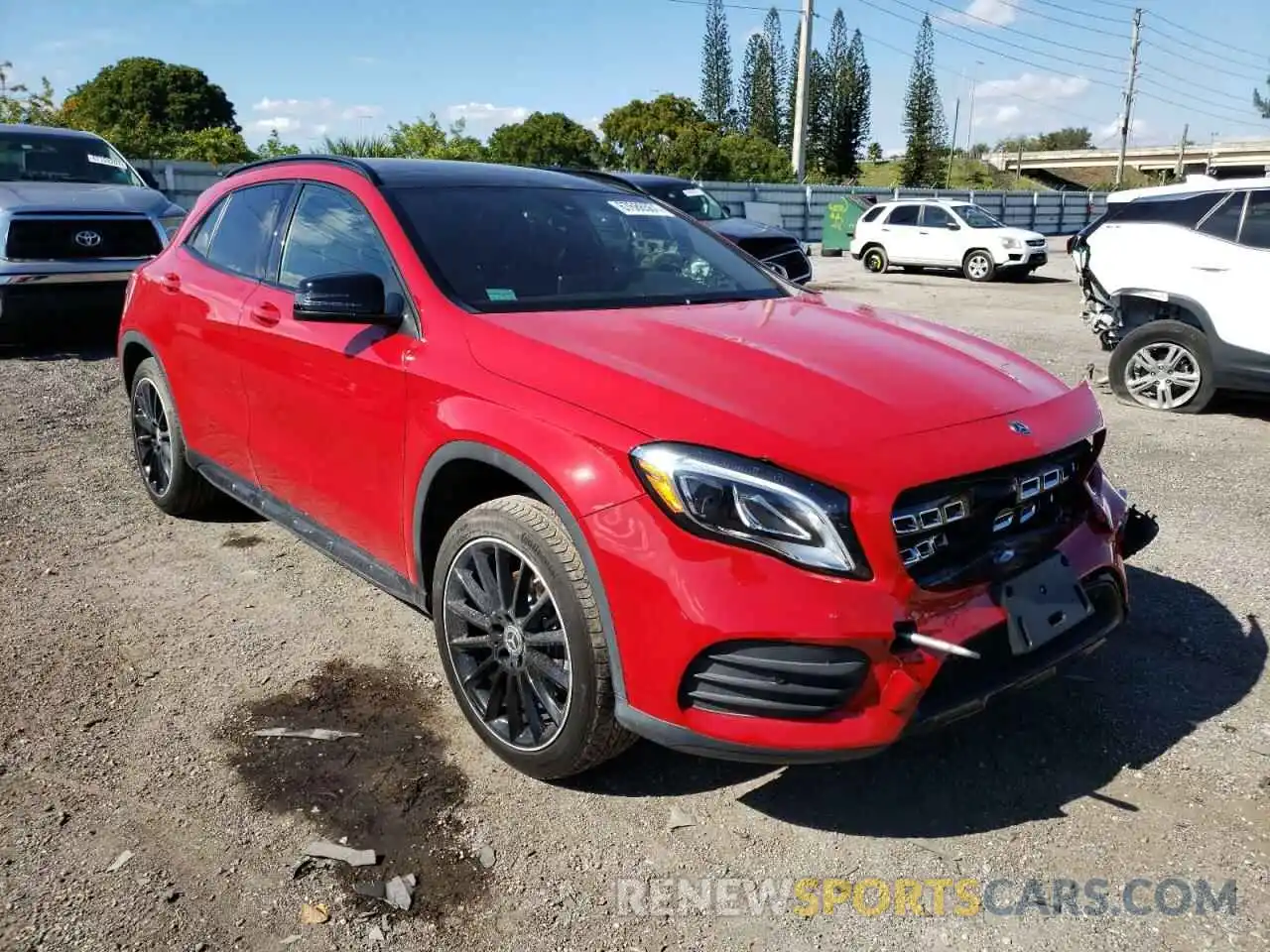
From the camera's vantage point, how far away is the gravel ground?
233 cm

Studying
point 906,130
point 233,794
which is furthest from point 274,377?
point 906,130

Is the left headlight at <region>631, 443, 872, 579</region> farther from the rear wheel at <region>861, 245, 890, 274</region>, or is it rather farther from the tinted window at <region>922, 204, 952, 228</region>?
the rear wheel at <region>861, 245, 890, 274</region>

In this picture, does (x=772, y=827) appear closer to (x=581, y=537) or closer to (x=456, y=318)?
(x=581, y=537)

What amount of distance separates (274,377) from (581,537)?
1.78 m

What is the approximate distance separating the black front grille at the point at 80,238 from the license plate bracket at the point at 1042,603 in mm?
8855

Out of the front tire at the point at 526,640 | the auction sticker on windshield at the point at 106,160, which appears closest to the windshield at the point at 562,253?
the front tire at the point at 526,640

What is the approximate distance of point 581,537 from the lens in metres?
2.45

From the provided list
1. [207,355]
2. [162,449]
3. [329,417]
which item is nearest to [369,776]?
[329,417]

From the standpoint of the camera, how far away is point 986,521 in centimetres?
250

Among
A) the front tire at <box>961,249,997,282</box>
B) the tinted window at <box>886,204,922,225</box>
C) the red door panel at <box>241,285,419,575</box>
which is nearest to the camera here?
the red door panel at <box>241,285,419,575</box>

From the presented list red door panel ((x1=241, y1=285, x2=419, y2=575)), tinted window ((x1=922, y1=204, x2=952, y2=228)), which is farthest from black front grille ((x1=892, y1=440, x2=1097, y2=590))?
tinted window ((x1=922, y1=204, x2=952, y2=228))

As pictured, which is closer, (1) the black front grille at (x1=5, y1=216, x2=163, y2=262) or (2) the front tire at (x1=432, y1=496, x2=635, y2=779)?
(2) the front tire at (x1=432, y1=496, x2=635, y2=779)

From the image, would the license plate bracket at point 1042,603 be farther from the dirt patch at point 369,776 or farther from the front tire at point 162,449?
the front tire at point 162,449

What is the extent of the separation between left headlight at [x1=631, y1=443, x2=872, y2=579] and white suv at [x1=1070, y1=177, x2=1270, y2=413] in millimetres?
6137
